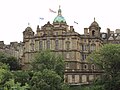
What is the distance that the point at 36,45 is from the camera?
117 metres

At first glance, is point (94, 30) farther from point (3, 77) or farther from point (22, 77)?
point (3, 77)

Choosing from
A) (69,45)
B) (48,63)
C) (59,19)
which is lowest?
(48,63)

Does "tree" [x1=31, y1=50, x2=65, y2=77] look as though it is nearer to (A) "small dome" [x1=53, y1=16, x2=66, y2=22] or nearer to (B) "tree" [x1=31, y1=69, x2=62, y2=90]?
(B) "tree" [x1=31, y1=69, x2=62, y2=90]

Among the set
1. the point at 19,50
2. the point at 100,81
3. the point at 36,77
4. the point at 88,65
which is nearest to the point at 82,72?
the point at 88,65

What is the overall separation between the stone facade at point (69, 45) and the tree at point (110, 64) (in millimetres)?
13190

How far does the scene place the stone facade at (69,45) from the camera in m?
110

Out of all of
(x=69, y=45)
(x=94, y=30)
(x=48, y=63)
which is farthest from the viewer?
(x=94, y=30)

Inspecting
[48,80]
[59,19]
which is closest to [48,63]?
[48,80]

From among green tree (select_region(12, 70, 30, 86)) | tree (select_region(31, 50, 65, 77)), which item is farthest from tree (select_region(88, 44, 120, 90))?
green tree (select_region(12, 70, 30, 86))

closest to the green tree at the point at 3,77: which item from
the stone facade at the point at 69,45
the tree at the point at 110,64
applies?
the tree at the point at 110,64

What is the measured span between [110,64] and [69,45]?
21.8m

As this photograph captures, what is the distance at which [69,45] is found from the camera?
113688 millimetres

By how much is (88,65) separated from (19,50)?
50.9 meters

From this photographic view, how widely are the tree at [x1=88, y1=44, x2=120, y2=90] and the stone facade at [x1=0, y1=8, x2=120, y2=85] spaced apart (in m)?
13.2
